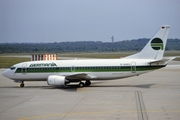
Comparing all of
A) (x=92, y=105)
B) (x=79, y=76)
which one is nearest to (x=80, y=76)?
(x=79, y=76)

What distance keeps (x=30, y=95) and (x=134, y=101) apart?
9.11 m

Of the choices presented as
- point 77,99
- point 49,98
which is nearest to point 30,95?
point 49,98

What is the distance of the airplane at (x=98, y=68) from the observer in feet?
107

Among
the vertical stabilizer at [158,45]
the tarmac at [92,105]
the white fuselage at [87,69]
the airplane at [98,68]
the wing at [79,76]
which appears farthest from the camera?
the vertical stabilizer at [158,45]

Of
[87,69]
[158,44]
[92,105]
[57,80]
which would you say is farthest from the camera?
[87,69]

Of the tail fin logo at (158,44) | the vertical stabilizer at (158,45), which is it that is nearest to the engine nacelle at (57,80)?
the vertical stabilizer at (158,45)

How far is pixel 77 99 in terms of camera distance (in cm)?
2542

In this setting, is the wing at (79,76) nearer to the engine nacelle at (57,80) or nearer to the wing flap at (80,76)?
the wing flap at (80,76)

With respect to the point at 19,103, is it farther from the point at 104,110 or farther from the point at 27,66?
the point at 27,66

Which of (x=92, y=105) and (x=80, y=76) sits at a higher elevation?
(x=80, y=76)

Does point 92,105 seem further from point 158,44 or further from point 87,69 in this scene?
point 158,44

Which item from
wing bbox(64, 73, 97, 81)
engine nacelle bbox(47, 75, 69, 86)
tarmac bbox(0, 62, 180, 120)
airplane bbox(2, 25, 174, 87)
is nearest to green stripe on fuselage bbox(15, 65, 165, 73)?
airplane bbox(2, 25, 174, 87)

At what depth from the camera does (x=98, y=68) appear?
33562 mm

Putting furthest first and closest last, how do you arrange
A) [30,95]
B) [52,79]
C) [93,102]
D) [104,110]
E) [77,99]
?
[52,79], [30,95], [77,99], [93,102], [104,110]
